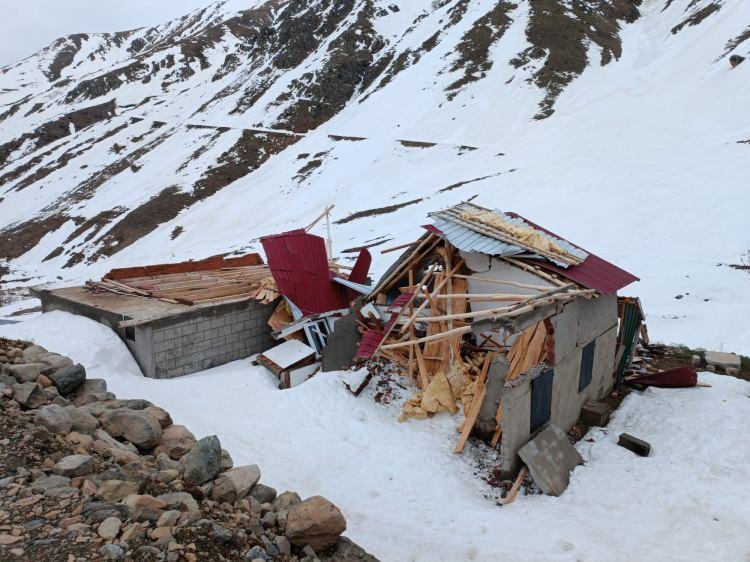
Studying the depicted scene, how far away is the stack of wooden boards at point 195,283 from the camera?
14.5m

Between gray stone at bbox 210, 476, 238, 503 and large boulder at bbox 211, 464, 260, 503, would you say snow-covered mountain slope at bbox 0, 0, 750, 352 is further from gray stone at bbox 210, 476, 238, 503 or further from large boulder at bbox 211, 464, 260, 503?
gray stone at bbox 210, 476, 238, 503

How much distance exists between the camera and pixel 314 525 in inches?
197

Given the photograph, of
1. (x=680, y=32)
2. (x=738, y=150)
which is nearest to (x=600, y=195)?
(x=738, y=150)

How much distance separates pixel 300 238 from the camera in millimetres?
14133

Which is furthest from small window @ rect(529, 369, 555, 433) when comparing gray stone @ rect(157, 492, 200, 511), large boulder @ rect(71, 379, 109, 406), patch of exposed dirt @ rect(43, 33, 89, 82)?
patch of exposed dirt @ rect(43, 33, 89, 82)

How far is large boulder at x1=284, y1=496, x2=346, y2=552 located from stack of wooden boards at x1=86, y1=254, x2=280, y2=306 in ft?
31.9

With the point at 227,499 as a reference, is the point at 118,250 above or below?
below

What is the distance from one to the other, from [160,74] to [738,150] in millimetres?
104652

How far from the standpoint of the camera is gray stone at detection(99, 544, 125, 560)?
366cm

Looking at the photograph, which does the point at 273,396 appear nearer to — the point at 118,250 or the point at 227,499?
the point at 227,499

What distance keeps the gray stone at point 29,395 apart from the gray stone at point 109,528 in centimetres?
279

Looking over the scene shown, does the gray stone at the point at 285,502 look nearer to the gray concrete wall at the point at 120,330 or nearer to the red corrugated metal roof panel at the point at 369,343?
the red corrugated metal roof panel at the point at 369,343

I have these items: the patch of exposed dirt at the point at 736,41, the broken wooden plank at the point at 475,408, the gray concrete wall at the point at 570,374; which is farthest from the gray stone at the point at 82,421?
the patch of exposed dirt at the point at 736,41

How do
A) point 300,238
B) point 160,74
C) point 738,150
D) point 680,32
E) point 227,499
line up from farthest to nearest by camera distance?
point 160,74 < point 680,32 < point 738,150 < point 300,238 < point 227,499
